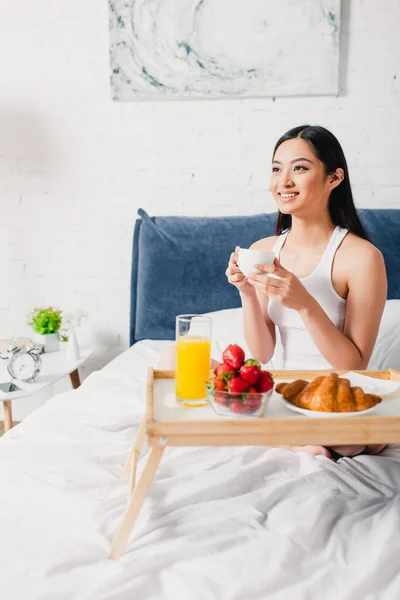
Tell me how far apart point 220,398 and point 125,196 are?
80.2 inches

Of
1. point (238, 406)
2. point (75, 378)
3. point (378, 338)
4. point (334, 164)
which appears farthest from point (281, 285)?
point (75, 378)

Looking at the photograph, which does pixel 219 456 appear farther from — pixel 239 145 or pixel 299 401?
pixel 239 145

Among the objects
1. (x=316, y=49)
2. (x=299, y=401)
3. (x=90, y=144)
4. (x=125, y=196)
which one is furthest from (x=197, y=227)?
(x=299, y=401)

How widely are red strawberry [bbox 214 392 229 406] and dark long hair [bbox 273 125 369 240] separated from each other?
35.8 inches

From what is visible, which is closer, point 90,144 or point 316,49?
point 316,49

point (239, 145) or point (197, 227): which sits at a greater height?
point (239, 145)

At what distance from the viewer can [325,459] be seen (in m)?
1.42

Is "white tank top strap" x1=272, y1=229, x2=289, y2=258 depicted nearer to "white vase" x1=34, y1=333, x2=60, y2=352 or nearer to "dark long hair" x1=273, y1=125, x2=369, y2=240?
"dark long hair" x1=273, y1=125, x2=369, y2=240

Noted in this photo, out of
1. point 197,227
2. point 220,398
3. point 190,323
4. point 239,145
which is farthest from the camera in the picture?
point 239,145

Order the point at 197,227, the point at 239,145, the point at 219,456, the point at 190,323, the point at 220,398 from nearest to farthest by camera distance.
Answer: the point at 220,398, the point at 190,323, the point at 219,456, the point at 197,227, the point at 239,145

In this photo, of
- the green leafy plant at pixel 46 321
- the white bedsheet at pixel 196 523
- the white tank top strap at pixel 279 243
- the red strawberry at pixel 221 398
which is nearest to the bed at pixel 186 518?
the white bedsheet at pixel 196 523

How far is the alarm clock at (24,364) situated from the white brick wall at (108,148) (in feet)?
2.45

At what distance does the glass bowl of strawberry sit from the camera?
114 centimetres

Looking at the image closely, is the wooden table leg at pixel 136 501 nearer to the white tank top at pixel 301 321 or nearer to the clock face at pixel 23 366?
the white tank top at pixel 301 321
